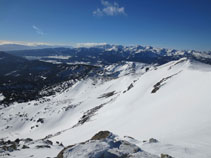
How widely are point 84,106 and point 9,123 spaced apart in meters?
38.1

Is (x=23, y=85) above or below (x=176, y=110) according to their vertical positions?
below

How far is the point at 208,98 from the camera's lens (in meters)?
18.9

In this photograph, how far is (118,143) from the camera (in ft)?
31.0

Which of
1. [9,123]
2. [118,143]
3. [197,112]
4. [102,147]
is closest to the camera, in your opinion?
[102,147]

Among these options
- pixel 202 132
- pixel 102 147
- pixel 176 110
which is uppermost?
pixel 102 147

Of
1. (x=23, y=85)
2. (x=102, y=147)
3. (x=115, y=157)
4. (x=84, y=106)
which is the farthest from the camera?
(x=23, y=85)

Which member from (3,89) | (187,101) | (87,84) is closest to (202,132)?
(187,101)

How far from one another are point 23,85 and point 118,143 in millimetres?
198812

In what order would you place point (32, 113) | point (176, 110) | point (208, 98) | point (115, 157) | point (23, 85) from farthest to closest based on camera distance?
1. point (23, 85)
2. point (32, 113)
3. point (176, 110)
4. point (208, 98)
5. point (115, 157)

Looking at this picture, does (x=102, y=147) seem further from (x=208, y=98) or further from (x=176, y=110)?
(x=208, y=98)

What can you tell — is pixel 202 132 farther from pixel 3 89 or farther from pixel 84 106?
pixel 3 89

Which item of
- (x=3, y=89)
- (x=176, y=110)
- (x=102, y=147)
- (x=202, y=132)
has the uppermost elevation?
(x=102, y=147)

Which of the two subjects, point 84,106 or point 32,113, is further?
point 32,113

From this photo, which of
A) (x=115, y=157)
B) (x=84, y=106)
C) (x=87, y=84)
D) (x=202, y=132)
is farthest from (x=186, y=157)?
(x=87, y=84)
